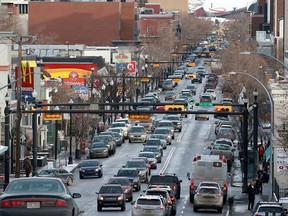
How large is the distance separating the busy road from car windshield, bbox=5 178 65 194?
27.1 meters

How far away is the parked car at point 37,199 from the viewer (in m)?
23.3

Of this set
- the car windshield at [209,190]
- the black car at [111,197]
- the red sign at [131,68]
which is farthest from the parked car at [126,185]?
the red sign at [131,68]

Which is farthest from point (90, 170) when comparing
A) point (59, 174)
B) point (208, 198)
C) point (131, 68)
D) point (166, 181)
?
point (131, 68)

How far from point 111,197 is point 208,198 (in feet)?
14.4

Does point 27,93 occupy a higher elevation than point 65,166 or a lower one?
higher

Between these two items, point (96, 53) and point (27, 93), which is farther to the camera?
point (96, 53)

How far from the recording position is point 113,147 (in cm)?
8862

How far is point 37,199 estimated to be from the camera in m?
23.4

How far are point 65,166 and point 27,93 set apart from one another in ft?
18.1

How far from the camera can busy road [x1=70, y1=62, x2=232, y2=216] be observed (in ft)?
186

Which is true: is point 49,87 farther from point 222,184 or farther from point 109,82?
point 222,184

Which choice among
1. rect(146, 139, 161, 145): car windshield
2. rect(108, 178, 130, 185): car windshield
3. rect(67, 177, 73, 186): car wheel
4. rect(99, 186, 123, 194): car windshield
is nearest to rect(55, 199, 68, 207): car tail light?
rect(99, 186, 123, 194): car windshield

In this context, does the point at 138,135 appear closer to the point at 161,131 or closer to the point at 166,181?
the point at 161,131

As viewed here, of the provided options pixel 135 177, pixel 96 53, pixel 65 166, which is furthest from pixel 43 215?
pixel 96 53
